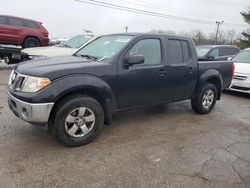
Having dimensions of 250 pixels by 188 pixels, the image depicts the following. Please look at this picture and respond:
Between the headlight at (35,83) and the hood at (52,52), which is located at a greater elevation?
the hood at (52,52)

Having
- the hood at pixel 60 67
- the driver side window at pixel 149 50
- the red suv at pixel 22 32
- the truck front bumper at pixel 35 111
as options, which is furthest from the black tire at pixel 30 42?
the truck front bumper at pixel 35 111

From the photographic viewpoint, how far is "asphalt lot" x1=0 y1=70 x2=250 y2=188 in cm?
301

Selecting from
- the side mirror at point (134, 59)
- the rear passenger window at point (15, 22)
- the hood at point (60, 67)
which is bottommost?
the hood at point (60, 67)

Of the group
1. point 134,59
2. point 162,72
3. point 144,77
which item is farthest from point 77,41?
point 134,59

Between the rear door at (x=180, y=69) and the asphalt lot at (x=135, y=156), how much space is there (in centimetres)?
63

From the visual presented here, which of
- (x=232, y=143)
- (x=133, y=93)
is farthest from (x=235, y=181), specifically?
(x=133, y=93)

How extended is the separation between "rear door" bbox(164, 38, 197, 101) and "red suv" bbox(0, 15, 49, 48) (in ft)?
29.5

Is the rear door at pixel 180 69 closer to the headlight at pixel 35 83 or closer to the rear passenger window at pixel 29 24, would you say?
the headlight at pixel 35 83

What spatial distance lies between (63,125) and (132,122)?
1.75m

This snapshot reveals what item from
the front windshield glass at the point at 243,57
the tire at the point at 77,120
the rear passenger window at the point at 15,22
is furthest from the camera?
the rear passenger window at the point at 15,22

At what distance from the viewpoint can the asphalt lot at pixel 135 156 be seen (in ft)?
9.86

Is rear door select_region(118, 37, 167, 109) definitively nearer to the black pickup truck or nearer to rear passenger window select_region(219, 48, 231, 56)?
the black pickup truck

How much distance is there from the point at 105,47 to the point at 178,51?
4.89ft

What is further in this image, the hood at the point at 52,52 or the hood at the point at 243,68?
the hood at the point at 52,52
